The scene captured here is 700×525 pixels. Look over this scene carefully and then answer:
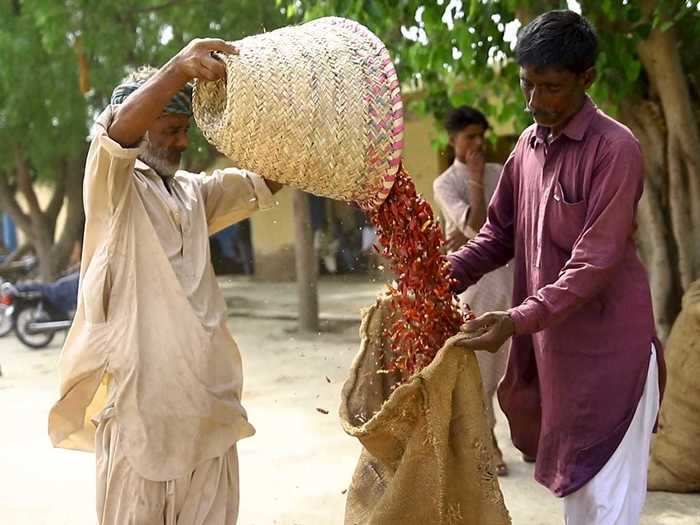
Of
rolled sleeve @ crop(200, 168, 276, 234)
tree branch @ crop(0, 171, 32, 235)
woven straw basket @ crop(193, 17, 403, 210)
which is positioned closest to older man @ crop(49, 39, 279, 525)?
rolled sleeve @ crop(200, 168, 276, 234)

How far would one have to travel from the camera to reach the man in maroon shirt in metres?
2.54

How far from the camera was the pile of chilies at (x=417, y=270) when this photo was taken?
2.67 meters

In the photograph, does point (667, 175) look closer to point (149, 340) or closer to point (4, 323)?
point (149, 340)

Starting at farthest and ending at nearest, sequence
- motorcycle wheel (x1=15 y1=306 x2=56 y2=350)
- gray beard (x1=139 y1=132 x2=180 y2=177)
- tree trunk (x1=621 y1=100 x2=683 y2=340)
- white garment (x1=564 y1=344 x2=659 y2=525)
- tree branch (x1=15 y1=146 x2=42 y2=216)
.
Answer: tree branch (x1=15 y1=146 x2=42 y2=216) → motorcycle wheel (x1=15 y1=306 x2=56 y2=350) → tree trunk (x1=621 y1=100 x2=683 y2=340) → gray beard (x1=139 y1=132 x2=180 y2=177) → white garment (x1=564 y1=344 x2=659 y2=525)

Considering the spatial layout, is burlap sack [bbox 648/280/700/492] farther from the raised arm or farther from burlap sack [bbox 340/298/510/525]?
the raised arm

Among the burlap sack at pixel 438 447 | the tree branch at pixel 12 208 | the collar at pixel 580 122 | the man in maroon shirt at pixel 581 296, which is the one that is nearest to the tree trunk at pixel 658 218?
the man in maroon shirt at pixel 581 296

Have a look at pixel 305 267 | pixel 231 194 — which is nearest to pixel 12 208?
pixel 305 267

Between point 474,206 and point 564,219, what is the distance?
2444mm

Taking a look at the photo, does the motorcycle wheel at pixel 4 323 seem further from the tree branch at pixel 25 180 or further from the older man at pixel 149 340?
the older man at pixel 149 340

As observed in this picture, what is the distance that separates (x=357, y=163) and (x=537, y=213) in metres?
0.63

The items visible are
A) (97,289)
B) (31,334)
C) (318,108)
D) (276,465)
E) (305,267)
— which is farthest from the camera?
(31,334)

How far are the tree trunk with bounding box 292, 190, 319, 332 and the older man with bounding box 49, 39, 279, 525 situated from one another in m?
8.17

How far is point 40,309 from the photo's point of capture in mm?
12070

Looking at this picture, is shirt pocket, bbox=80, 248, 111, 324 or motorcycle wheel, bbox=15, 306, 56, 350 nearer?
shirt pocket, bbox=80, 248, 111, 324
